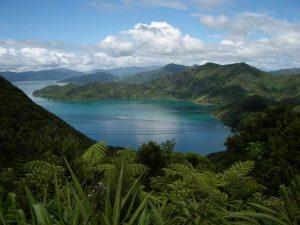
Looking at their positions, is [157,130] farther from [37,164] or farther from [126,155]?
[126,155]

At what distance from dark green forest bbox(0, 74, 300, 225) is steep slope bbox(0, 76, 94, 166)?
0.22ft

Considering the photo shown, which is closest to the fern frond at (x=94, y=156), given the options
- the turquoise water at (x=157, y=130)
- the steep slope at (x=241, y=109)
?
the turquoise water at (x=157, y=130)

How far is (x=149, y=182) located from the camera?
12.6 metres

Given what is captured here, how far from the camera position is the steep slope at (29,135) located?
41.7 ft

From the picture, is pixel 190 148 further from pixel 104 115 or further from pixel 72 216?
pixel 72 216

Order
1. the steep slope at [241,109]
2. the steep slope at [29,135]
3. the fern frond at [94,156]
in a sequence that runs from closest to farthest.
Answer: the fern frond at [94,156] < the steep slope at [29,135] < the steep slope at [241,109]

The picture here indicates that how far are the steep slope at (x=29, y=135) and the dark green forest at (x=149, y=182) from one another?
0.22 feet

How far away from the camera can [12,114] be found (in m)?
51.2

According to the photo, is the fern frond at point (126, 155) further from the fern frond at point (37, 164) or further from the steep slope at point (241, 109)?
the steep slope at point (241, 109)

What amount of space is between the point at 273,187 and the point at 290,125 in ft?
19.6

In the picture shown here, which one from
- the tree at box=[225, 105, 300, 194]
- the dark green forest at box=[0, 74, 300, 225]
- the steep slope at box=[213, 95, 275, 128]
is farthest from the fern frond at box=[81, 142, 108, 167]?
the steep slope at box=[213, 95, 275, 128]

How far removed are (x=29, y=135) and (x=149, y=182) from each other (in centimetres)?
2509

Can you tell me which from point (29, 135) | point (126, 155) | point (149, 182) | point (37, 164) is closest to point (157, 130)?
point (29, 135)

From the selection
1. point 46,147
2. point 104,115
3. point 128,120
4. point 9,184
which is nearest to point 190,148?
point 128,120
